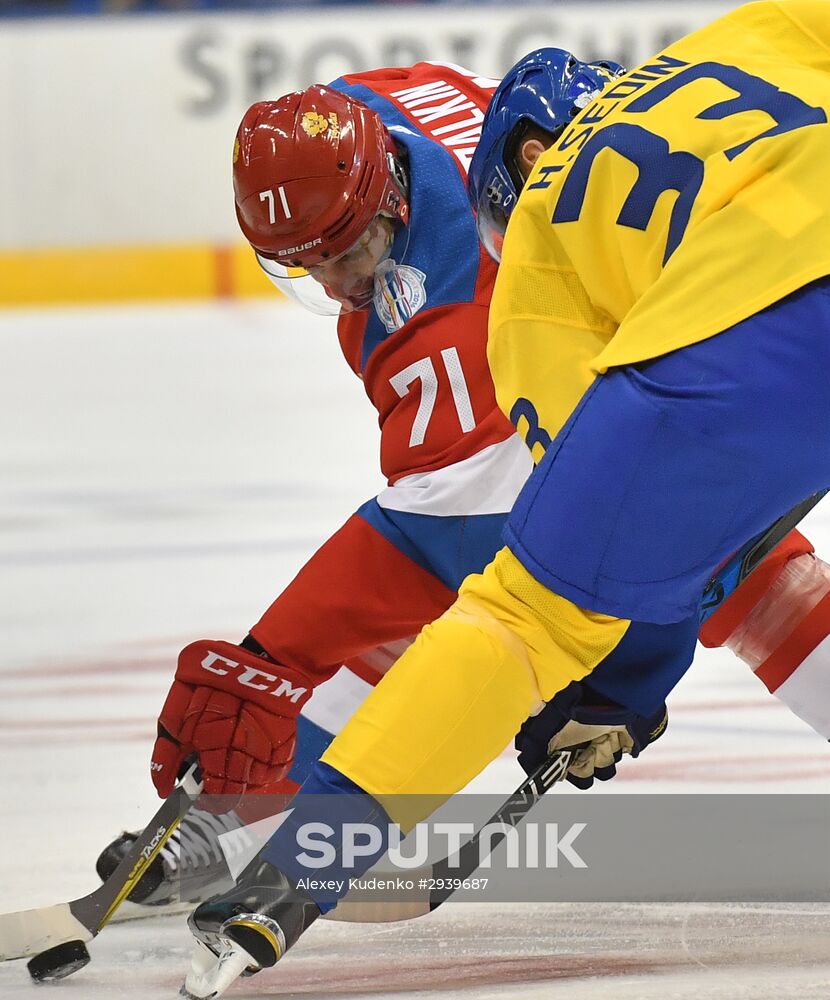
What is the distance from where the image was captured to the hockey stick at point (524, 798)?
140 cm

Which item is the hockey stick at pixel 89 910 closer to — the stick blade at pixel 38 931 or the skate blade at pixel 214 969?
the stick blade at pixel 38 931

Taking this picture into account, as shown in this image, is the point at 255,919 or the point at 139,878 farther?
the point at 139,878

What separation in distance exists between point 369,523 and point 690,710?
31.3 inches

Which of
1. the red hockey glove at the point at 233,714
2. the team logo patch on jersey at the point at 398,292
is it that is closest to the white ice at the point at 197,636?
the red hockey glove at the point at 233,714

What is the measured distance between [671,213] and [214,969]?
696 mm

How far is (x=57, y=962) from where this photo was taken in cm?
166

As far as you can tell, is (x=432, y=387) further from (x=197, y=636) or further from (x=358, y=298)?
(x=197, y=636)

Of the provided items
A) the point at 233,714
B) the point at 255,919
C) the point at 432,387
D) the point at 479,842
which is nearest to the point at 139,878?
the point at 233,714

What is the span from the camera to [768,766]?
2.31 meters

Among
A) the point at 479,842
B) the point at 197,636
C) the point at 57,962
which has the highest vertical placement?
the point at 479,842

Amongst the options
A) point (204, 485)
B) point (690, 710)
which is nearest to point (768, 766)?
point (690, 710)

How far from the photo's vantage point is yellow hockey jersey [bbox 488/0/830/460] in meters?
1.23

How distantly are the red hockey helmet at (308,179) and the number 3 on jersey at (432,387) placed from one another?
0.17 m

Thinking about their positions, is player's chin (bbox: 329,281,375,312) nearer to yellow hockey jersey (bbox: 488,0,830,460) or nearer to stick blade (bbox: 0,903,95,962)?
yellow hockey jersey (bbox: 488,0,830,460)
